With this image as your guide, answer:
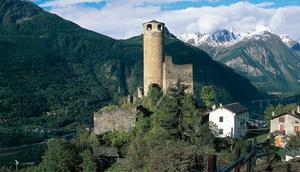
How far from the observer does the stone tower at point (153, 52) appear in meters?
42.2

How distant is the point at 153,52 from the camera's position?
139 feet

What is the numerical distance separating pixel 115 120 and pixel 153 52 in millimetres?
6770

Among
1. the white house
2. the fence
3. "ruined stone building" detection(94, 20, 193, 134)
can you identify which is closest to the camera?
the fence

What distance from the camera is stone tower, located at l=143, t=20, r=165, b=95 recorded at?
42219 mm

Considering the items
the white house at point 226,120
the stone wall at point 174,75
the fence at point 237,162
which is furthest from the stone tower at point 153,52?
the fence at point 237,162

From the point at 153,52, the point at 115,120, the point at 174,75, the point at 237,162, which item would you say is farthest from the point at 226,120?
the point at 237,162

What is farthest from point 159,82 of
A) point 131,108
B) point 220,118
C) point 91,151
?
point 220,118

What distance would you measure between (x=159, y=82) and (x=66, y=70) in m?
155

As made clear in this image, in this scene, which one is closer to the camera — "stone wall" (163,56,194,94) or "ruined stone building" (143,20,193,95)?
"stone wall" (163,56,194,94)

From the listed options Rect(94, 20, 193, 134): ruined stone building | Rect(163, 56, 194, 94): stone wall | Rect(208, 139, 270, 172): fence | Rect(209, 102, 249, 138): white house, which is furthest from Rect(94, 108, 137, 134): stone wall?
Rect(208, 139, 270, 172): fence

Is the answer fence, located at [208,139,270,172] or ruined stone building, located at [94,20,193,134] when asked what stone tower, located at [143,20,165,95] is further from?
fence, located at [208,139,270,172]

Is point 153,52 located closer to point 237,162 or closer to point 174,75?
point 174,75

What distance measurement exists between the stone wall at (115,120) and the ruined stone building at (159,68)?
4.66 m

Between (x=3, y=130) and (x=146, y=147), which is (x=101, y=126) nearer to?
(x=146, y=147)
